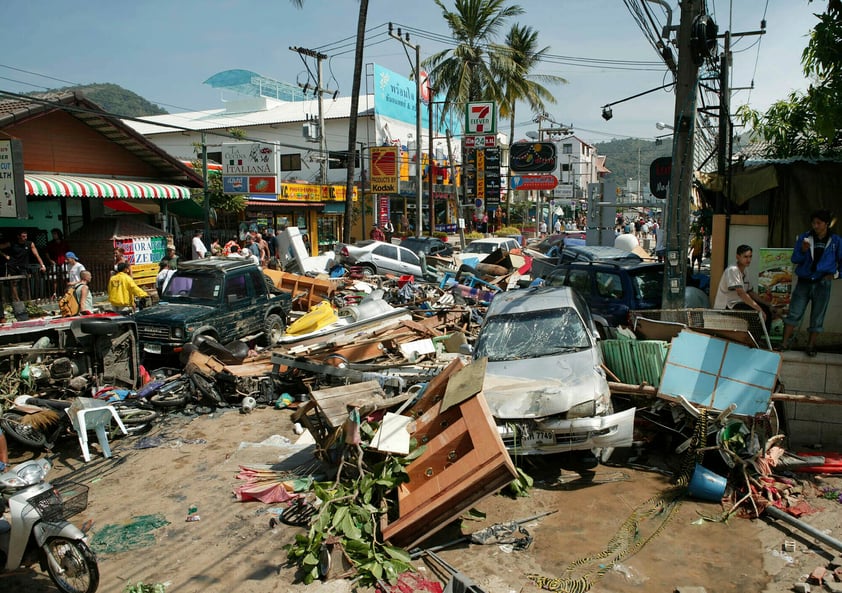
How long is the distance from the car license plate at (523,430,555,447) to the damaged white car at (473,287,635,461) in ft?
0.03

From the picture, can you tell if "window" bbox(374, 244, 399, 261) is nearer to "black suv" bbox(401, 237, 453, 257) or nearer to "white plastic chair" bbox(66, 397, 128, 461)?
"black suv" bbox(401, 237, 453, 257)

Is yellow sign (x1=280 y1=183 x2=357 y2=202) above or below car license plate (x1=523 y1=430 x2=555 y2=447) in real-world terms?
above

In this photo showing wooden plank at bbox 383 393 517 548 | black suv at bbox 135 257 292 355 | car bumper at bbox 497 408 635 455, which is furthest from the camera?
black suv at bbox 135 257 292 355

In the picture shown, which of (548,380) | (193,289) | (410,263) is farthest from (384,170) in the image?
(548,380)

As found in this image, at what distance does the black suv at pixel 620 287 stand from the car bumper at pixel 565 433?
4.64 meters

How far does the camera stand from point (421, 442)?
19.7 ft

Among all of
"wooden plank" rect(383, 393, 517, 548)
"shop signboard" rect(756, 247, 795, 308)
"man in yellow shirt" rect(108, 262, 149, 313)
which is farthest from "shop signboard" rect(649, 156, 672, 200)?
"man in yellow shirt" rect(108, 262, 149, 313)

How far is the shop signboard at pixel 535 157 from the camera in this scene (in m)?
29.2

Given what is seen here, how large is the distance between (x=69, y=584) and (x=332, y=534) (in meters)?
1.99

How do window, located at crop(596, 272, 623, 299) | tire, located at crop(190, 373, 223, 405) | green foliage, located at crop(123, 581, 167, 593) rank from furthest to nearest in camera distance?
window, located at crop(596, 272, 623, 299)
tire, located at crop(190, 373, 223, 405)
green foliage, located at crop(123, 581, 167, 593)

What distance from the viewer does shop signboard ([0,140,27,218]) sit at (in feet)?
40.2

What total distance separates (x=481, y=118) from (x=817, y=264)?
23810 millimetres

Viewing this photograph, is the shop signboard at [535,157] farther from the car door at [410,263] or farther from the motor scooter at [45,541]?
the motor scooter at [45,541]

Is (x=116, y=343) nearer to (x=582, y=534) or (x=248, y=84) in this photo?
(x=582, y=534)
